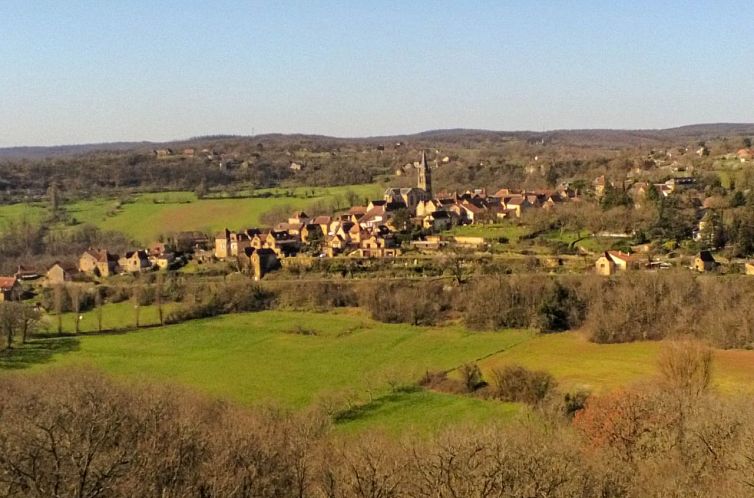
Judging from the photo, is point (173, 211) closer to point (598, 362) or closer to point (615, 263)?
point (615, 263)

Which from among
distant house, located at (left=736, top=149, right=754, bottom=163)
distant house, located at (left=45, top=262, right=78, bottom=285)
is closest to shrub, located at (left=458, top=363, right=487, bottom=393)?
distant house, located at (left=45, top=262, right=78, bottom=285)

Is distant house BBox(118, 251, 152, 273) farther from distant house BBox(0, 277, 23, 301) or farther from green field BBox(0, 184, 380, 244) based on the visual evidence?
green field BBox(0, 184, 380, 244)

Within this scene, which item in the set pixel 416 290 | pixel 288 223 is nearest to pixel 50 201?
pixel 288 223

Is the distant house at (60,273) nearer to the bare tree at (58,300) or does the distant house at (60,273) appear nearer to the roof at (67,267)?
the roof at (67,267)

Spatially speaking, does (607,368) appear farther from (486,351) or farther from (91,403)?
(91,403)

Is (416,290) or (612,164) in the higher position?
(612,164)
